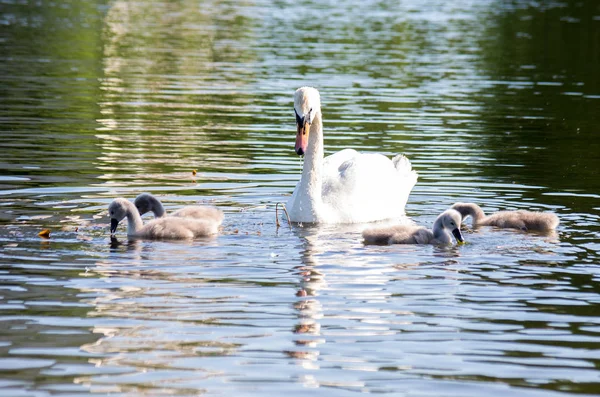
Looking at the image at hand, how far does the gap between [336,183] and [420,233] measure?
8.44 ft

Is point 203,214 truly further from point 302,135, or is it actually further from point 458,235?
point 458,235

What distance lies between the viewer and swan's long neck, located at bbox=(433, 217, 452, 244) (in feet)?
45.6

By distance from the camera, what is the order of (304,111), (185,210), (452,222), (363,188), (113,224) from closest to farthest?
(452,222) < (113,224) < (185,210) < (304,111) < (363,188)

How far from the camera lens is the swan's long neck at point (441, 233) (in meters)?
13.9

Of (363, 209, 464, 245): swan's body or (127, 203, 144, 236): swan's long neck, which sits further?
(127, 203, 144, 236): swan's long neck

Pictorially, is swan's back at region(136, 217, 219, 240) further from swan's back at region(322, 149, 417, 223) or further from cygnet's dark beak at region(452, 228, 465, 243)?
cygnet's dark beak at region(452, 228, 465, 243)

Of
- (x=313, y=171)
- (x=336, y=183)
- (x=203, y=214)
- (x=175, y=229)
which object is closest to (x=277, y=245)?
(x=203, y=214)

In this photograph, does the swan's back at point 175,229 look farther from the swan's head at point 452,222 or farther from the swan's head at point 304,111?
the swan's head at point 452,222

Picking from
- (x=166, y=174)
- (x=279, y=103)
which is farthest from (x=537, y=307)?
(x=279, y=103)

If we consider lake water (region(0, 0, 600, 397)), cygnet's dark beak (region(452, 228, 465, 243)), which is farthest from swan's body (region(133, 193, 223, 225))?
cygnet's dark beak (region(452, 228, 465, 243))

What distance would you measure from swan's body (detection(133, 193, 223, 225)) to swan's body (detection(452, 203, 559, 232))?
311 cm

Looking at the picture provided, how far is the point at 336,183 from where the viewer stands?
642 inches

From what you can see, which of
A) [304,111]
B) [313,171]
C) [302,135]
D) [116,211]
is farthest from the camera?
[313,171]

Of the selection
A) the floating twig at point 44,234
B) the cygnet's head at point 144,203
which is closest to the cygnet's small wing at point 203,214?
the cygnet's head at point 144,203
